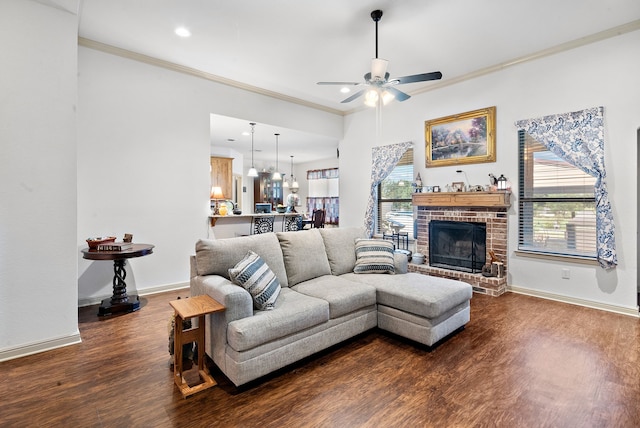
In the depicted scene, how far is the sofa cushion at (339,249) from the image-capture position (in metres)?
3.55

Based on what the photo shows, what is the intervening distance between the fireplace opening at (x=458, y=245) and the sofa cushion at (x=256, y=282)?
3483 mm

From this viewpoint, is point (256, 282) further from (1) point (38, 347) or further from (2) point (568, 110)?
(2) point (568, 110)

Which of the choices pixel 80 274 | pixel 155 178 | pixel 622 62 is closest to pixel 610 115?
pixel 622 62

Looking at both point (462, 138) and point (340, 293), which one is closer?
point (340, 293)

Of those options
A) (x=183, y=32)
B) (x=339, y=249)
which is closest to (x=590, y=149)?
(x=339, y=249)

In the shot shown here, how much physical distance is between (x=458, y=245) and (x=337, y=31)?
3556 millimetres

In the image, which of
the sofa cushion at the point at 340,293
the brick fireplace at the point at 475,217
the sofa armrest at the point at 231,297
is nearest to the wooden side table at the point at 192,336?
the sofa armrest at the point at 231,297

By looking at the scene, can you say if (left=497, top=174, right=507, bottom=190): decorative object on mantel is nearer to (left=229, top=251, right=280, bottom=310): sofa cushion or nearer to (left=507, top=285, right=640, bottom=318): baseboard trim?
(left=507, top=285, right=640, bottom=318): baseboard trim

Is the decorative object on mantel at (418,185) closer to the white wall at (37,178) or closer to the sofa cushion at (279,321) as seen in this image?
the sofa cushion at (279,321)

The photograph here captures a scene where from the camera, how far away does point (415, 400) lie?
2.04 meters

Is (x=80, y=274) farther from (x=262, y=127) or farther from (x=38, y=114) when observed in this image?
(x=262, y=127)

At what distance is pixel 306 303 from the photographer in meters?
2.52

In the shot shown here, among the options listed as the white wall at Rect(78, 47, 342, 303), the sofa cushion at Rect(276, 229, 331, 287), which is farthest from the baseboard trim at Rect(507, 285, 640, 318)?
the white wall at Rect(78, 47, 342, 303)

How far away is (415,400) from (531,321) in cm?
213
